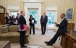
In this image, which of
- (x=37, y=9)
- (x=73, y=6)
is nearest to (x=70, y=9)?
(x=73, y=6)

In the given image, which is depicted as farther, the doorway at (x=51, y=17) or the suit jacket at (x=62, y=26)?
the doorway at (x=51, y=17)

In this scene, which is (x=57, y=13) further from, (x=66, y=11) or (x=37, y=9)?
(x=37, y=9)

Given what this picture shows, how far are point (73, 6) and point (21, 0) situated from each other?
502cm

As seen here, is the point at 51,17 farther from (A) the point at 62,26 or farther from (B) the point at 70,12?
(A) the point at 62,26

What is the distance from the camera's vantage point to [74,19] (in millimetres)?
10234

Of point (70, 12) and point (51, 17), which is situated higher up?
point (70, 12)

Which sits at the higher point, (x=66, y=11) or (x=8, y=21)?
(x=66, y=11)

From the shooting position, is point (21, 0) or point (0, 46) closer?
point (0, 46)

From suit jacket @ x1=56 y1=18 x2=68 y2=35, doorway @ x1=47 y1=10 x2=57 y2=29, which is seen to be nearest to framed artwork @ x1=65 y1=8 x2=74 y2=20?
doorway @ x1=47 y1=10 x2=57 y2=29

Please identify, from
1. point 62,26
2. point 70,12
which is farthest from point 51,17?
point 62,26

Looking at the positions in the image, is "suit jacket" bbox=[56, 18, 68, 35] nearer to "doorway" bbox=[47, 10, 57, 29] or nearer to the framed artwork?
"doorway" bbox=[47, 10, 57, 29]

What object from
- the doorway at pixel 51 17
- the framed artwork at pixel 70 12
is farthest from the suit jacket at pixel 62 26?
the framed artwork at pixel 70 12

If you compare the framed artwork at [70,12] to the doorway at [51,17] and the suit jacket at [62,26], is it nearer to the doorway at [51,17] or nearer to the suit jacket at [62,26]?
the doorway at [51,17]

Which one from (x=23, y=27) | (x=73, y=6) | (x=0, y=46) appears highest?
(x=73, y=6)
